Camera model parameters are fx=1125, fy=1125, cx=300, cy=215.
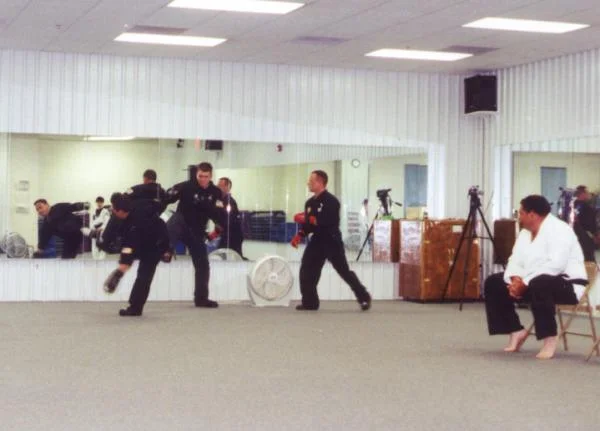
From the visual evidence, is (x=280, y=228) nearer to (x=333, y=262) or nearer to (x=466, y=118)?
(x=333, y=262)

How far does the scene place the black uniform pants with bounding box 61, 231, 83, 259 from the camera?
41.3 feet

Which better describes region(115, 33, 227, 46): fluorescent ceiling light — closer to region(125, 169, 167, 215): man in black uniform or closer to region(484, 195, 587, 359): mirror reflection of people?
region(125, 169, 167, 215): man in black uniform

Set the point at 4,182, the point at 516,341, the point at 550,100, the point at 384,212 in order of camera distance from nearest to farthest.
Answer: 1. the point at 516,341
2. the point at 4,182
3. the point at 550,100
4. the point at 384,212

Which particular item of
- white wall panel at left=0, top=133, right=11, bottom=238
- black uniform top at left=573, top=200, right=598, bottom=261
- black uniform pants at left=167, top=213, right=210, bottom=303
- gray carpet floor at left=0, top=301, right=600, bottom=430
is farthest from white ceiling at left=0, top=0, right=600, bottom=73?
gray carpet floor at left=0, top=301, right=600, bottom=430

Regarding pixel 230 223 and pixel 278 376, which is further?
pixel 230 223

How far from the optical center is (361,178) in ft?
44.5

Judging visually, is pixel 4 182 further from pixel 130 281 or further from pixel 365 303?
pixel 365 303

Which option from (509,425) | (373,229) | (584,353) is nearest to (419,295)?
(373,229)

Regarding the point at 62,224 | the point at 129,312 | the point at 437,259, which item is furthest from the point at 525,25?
the point at 62,224

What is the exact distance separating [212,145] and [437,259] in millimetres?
2923

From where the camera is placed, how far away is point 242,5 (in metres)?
9.96

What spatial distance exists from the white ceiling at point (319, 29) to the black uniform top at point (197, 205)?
1570 millimetres

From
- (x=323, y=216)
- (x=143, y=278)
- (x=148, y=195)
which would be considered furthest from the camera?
(x=323, y=216)

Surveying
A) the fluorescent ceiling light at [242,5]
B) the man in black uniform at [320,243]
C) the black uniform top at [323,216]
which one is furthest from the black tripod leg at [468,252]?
the fluorescent ceiling light at [242,5]
